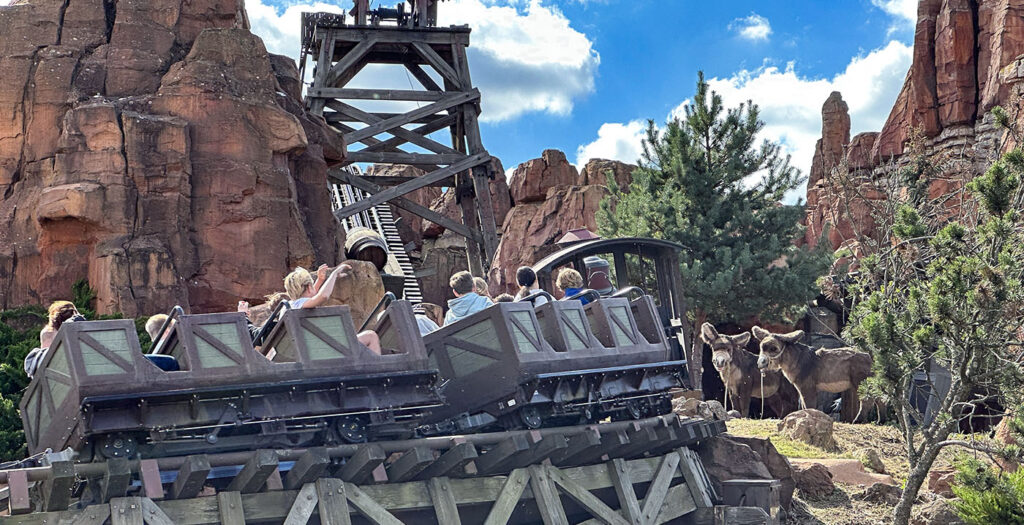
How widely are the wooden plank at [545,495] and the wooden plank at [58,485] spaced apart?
4368 millimetres

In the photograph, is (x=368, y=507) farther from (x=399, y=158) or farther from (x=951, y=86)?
(x=951, y=86)

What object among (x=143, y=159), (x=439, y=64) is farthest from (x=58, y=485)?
(x=439, y=64)

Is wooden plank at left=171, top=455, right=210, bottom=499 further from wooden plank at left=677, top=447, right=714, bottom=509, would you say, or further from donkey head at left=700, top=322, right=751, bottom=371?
donkey head at left=700, top=322, right=751, bottom=371

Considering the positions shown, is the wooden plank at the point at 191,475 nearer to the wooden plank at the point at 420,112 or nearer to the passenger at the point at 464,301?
the passenger at the point at 464,301

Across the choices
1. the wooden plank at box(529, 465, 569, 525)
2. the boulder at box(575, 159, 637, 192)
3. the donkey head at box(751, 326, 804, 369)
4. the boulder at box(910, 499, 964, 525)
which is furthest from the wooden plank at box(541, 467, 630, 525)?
the boulder at box(575, 159, 637, 192)

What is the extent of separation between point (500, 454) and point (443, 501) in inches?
27.3

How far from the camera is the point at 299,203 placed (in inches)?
874

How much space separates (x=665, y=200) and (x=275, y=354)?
16.0m

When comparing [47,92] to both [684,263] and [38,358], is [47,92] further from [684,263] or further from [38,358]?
[684,263]

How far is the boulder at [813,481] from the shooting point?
1405cm

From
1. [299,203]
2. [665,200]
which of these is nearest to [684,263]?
[665,200]

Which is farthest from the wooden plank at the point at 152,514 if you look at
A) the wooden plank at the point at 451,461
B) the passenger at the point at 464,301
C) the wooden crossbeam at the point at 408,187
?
the wooden crossbeam at the point at 408,187

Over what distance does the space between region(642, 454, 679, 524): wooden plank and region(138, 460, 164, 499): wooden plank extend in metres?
5.09

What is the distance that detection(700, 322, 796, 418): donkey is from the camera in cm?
2119
